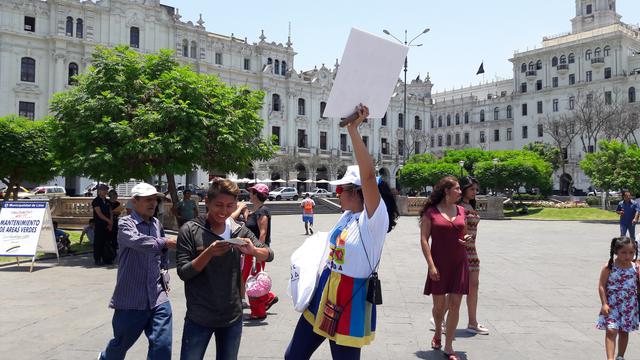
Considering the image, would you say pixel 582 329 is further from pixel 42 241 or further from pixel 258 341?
pixel 42 241

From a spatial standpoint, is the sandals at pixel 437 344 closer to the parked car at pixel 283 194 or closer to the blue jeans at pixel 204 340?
the blue jeans at pixel 204 340

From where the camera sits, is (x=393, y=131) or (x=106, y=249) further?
(x=393, y=131)

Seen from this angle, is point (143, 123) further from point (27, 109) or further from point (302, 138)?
point (302, 138)

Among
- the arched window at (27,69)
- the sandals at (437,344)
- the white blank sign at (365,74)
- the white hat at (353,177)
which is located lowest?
the sandals at (437,344)

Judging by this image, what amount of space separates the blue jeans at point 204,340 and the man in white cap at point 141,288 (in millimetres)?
541

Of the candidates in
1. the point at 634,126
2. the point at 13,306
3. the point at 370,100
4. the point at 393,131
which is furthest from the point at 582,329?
the point at 393,131

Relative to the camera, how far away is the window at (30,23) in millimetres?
39719

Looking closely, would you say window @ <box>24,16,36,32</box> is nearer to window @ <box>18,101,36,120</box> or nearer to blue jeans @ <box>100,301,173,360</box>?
window @ <box>18,101,36,120</box>

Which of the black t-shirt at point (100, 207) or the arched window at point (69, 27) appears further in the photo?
the arched window at point (69, 27)

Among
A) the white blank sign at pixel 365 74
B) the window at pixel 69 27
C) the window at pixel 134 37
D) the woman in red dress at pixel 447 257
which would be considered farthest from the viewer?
the window at pixel 134 37

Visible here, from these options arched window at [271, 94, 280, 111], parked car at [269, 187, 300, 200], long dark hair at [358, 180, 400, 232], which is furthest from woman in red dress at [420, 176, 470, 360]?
arched window at [271, 94, 280, 111]

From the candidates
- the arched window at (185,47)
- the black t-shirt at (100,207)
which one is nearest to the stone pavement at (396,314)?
the black t-shirt at (100,207)

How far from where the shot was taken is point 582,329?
6359 mm

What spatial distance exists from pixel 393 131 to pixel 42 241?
56422 mm
